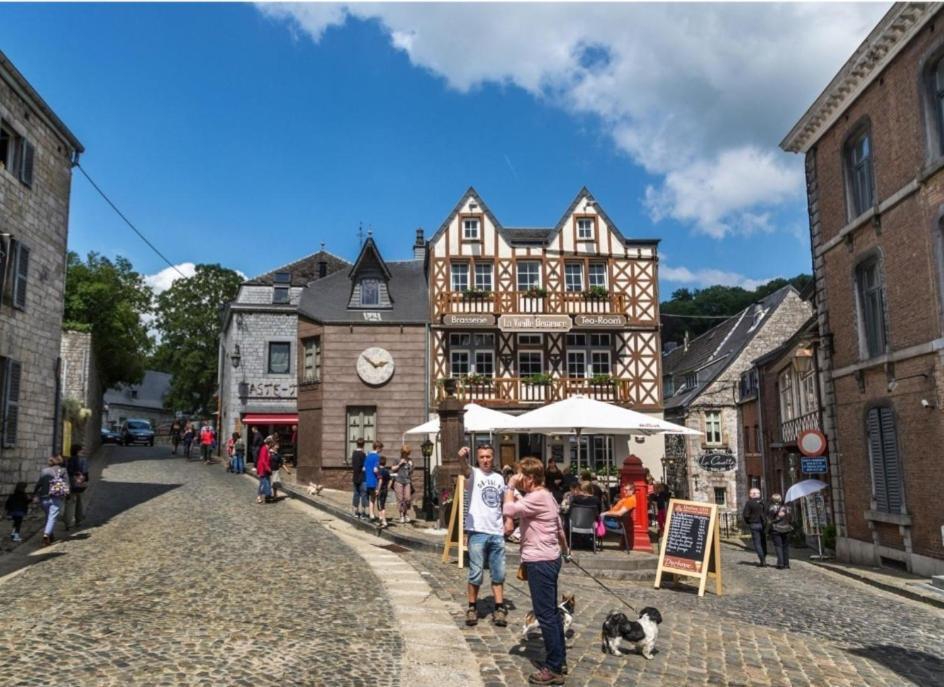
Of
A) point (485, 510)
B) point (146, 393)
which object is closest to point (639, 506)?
point (485, 510)

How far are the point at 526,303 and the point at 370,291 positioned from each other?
207 inches

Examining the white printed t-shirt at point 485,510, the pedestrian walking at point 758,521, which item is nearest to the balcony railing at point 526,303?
the pedestrian walking at point 758,521

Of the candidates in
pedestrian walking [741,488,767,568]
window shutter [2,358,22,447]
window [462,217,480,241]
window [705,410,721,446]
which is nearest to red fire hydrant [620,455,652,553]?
pedestrian walking [741,488,767,568]

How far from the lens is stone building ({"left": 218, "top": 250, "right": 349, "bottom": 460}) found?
102ft

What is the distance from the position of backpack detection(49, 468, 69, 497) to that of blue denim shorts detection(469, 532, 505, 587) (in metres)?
8.20

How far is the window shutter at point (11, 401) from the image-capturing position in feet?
48.8

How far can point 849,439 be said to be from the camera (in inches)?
611

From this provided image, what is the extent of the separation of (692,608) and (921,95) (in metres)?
9.42

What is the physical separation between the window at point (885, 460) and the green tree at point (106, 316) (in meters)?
35.4

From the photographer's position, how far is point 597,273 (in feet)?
86.2

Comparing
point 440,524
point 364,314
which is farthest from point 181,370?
point 440,524

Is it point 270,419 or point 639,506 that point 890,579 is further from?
point 270,419

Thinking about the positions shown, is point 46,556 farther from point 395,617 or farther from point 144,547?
point 395,617

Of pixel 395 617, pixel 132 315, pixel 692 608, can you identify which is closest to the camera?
pixel 395 617
